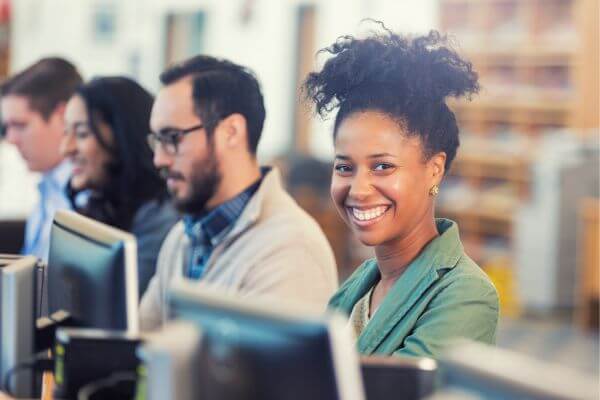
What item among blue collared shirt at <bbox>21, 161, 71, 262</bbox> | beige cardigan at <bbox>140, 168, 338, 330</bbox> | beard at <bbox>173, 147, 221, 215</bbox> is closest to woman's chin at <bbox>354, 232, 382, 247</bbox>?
beige cardigan at <bbox>140, 168, 338, 330</bbox>

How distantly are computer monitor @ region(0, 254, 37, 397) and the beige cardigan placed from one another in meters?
0.68

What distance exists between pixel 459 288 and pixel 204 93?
4.11 feet

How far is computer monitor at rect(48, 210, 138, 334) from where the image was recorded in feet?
5.57

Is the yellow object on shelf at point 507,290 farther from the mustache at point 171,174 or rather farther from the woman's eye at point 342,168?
the woman's eye at point 342,168

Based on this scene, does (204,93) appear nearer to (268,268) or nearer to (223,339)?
(268,268)

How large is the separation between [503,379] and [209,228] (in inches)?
69.9

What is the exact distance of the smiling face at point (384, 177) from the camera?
208cm

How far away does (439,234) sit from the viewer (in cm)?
214

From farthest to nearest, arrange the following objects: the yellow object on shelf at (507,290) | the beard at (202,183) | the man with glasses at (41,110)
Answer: the yellow object on shelf at (507,290) → the man with glasses at (41,110) → the beard at (202,183)

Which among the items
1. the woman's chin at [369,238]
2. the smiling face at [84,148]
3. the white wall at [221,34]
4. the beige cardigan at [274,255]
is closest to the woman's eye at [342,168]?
the woman's chin at [369,238]

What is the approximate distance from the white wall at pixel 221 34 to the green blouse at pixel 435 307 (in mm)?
5302

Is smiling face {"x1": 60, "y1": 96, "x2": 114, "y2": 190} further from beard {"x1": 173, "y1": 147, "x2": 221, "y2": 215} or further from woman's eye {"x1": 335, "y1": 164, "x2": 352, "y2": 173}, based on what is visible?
woman's eye {"x1": 335, "y1": 164, "x2": 352, "y2": 173}

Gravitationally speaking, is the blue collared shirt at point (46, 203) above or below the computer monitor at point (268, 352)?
below

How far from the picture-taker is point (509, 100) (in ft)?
28.5
